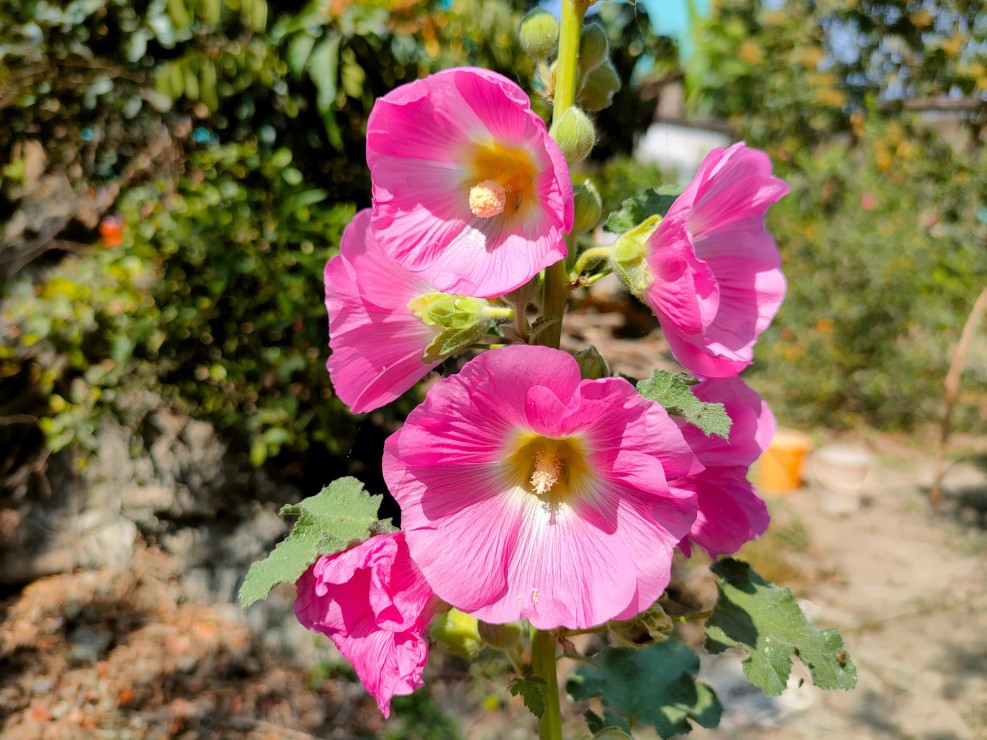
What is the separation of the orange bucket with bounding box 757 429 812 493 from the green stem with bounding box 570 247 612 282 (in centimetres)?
440

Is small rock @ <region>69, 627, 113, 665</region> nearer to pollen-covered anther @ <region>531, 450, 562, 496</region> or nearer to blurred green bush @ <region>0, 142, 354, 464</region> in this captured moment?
blurred green bush @ <region>0, 142, 354, 464</region>

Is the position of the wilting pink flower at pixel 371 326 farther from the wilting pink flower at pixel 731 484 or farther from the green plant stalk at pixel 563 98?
the wilting pink flower at pixel 731 484

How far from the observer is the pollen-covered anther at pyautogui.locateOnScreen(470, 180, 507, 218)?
703mm

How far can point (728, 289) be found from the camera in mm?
783

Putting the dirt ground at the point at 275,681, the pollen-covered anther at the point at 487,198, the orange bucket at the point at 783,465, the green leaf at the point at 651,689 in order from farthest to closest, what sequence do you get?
the orange bucket at the point at 783,465, the dirt ground at the point at 275,681, the green leaf at the point at 651,689, the pollen-covered anther at the point at 487,198

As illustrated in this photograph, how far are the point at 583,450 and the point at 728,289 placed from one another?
25cm

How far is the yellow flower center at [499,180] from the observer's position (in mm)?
704

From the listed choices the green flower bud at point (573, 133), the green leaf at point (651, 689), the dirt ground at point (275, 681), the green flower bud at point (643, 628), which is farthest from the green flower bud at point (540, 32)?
the dirt ground at point (275, 681)

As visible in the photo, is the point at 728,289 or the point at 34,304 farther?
the point at 34,304

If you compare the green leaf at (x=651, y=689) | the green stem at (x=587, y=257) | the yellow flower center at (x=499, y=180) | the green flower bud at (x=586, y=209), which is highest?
the yellow flower center at (x=499, y=180)

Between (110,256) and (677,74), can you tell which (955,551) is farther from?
(110,256)

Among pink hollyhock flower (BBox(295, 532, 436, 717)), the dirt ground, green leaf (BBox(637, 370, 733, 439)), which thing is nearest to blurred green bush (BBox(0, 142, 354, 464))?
the dirt ground

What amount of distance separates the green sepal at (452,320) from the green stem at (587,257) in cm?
12

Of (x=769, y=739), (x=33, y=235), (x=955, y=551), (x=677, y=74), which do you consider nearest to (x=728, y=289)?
(x=769, y=739)
